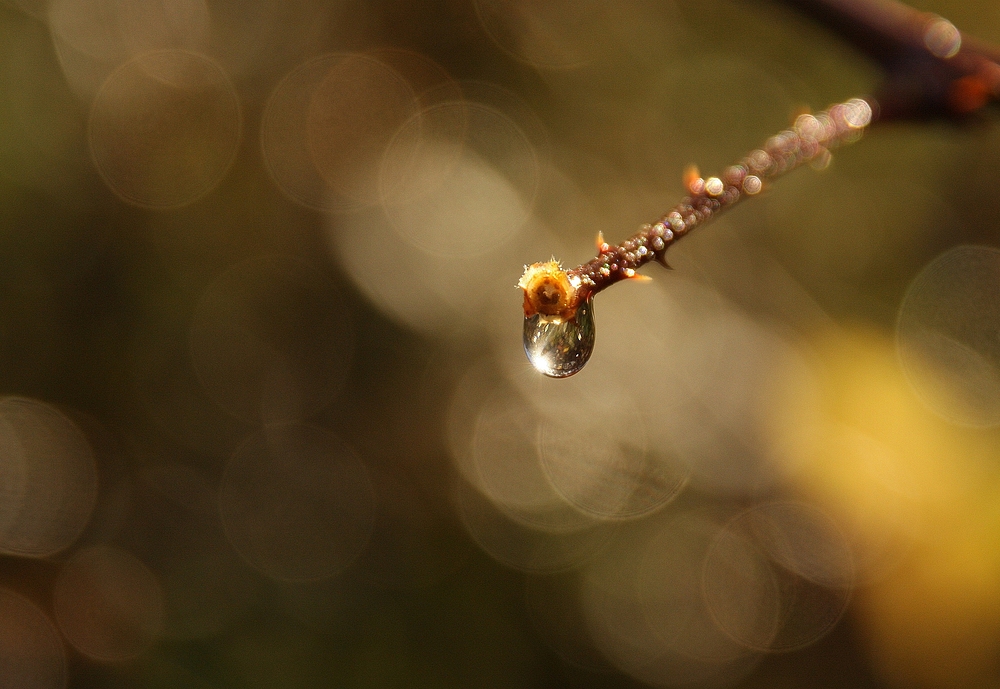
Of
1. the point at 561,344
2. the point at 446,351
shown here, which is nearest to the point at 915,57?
the point at 561,344

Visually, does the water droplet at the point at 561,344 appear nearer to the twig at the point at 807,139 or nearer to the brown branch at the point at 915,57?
the twig at the point at 807,139

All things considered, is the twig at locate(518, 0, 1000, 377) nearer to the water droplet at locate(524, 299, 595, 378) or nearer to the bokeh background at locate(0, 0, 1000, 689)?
the water droplet at locate(524, 299, 595, 378)

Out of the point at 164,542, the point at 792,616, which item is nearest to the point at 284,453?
the point at 164,542

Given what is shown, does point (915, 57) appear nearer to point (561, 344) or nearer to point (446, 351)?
point (561, 344)

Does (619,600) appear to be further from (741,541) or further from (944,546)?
(944,546)

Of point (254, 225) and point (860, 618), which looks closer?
point (860, 618)

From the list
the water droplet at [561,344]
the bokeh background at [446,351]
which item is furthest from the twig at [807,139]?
the bokeh background at [446,351]
